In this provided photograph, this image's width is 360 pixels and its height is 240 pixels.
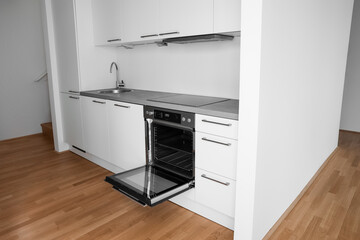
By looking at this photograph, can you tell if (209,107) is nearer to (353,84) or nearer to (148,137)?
(148,137)

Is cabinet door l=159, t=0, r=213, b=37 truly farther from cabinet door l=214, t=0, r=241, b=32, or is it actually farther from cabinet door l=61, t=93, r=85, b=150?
cabinet door l=61, t=93, r=85, b=150

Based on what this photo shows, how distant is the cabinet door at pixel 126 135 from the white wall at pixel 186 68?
0.61 meters

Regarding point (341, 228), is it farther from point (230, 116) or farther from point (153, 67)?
point (153, 67)

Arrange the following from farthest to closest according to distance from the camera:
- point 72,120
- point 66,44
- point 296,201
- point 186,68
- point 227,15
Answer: point 72,120 → point 66,44 → point 186,68 → point 296,201 → point 227,15

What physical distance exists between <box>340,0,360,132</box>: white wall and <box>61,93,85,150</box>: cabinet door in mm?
4270

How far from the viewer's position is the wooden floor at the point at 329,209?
2.00 m

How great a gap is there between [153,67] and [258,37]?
1937mm

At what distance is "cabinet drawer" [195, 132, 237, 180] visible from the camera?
1908 mm

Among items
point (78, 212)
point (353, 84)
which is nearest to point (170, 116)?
point (78, 212)

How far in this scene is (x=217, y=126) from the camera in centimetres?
196

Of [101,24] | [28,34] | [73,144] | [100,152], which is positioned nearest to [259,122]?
[100,152]

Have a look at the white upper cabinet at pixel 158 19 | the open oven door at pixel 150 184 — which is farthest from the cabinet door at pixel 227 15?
the open oven door at pixel 150 184

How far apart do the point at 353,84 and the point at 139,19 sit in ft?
12.3

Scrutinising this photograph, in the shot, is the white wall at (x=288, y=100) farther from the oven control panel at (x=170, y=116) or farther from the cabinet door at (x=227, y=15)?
the oven control panel at (x=170, y=116)
